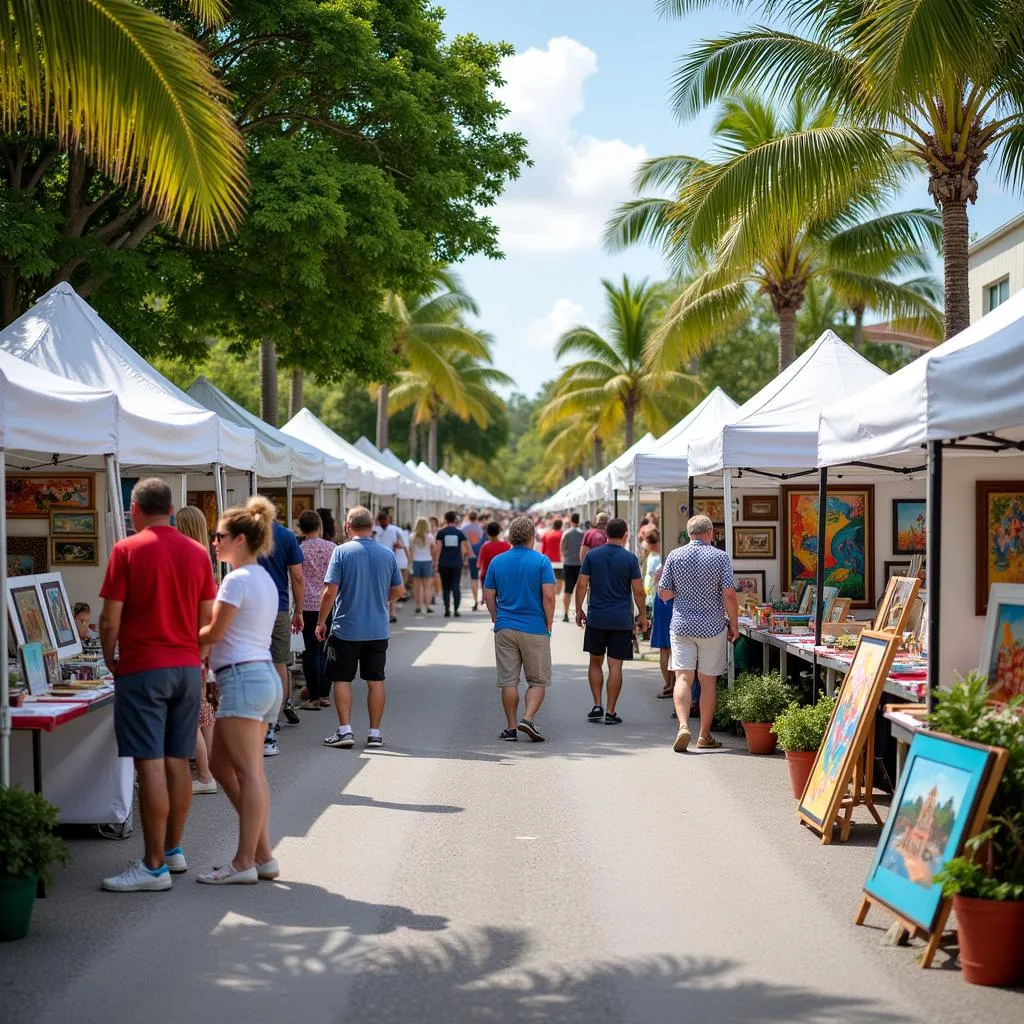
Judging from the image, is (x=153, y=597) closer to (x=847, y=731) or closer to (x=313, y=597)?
(x=847, y=731)

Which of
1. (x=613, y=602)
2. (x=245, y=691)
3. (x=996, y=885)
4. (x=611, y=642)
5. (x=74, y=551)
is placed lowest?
(x=996, y=885)

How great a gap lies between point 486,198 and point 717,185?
23.6 feet

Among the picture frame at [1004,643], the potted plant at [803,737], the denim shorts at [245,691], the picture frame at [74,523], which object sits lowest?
the potted plant at [803,737]

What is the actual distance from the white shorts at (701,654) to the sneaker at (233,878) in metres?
5.28

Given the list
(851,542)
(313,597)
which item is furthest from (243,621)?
(851,542)

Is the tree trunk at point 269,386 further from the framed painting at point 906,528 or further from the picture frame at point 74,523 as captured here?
the framed painting at point 906,528

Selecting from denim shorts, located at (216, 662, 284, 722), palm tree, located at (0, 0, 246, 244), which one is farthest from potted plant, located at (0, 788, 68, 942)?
palm tree, located at (0, 0, 246, 244)

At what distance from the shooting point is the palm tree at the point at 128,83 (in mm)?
6906

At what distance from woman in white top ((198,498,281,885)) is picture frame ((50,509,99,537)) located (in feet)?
14.2

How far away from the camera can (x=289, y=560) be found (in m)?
11.8

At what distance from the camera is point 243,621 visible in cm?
680

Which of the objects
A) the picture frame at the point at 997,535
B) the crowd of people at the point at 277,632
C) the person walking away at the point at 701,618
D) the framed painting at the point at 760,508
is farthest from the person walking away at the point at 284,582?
the picture frame at the point at 997,535

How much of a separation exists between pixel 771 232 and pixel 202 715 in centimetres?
903

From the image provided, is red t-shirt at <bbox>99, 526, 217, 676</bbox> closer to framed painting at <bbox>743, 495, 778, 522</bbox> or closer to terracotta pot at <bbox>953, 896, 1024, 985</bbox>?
terracotta pot at <bbox>953, 896, 1024, 985</bbox>
